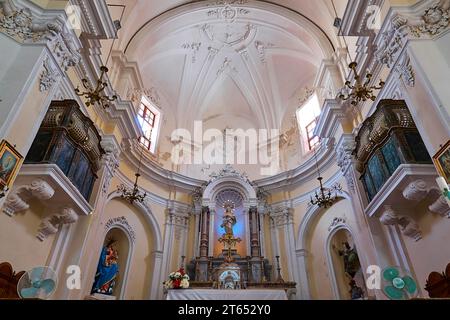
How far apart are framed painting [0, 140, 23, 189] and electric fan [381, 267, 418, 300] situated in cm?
528

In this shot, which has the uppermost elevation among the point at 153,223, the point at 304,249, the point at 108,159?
the point at 108,159

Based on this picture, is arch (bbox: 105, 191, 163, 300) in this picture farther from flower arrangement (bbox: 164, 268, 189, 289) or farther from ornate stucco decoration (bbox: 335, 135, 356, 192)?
ornate stucco decoration (bbox: 335, 135, 356, 192)

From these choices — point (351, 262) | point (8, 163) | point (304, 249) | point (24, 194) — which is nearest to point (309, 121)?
point (304, 249)

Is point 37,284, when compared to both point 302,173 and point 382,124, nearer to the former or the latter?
point 382,124

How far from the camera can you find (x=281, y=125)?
14727 mm

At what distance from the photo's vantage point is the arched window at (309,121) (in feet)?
41.7

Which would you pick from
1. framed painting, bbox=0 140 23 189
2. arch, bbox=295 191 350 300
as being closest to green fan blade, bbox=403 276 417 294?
framed painting, bbox=0 140 23 189

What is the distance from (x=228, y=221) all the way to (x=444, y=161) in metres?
8.15

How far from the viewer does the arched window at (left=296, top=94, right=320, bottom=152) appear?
41.7 ft

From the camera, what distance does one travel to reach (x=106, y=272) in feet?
29.8

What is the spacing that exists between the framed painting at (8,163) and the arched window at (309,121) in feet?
34.3

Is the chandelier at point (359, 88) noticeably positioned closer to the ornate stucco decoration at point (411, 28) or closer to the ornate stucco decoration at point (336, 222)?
the ornate stucco decoration at point (411, 28)
